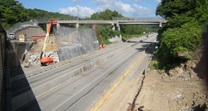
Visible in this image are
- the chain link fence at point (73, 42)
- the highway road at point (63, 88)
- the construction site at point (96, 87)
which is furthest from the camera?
the chain link fence at point (73, 42)

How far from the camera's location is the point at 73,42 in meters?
60.4

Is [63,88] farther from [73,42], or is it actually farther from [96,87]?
[73,42]

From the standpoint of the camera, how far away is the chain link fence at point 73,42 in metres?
53.7

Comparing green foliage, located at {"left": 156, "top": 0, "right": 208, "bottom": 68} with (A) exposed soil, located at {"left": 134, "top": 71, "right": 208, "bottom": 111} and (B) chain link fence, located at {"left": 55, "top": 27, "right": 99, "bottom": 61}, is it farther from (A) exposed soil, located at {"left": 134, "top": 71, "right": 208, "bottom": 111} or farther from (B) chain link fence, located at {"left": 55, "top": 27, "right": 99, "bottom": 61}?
(B) chain link fence, located at {"left": 55, "top": 27, "right": 99, "bottom": 61}

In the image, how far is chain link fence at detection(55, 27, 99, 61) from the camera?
53716 mm

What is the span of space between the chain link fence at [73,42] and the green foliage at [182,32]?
848 inches

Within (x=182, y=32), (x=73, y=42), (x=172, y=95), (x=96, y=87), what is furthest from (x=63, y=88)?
(x=73, y=42)

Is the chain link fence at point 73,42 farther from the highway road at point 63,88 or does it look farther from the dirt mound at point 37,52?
the highway road at point 63,88

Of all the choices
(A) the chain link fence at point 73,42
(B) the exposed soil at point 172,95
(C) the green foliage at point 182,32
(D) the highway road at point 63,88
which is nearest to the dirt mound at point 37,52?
(A) the chain link fence at point 73,42

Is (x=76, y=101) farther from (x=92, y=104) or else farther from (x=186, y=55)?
(x=186, y=55)

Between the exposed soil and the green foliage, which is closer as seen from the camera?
the exposed soil

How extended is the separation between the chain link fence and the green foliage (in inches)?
848

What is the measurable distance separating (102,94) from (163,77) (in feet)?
33.7

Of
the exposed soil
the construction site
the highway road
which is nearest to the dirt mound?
the construction site
